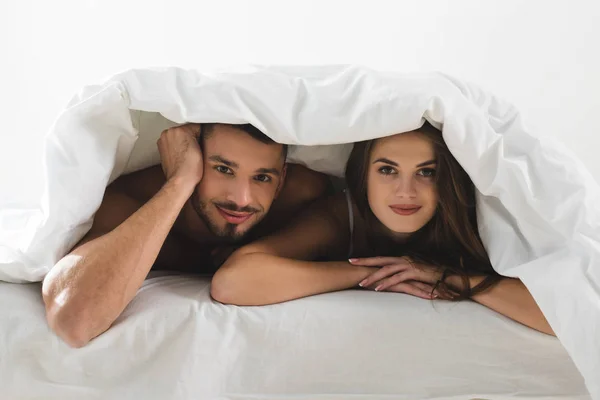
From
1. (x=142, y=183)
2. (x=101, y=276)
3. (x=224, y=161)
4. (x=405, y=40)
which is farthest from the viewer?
(x=405, y=40)

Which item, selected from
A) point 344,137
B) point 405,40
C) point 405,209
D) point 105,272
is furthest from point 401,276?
point 405,40

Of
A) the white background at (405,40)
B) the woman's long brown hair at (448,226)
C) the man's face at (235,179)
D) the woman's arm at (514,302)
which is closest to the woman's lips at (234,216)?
the man's face at (235,179)

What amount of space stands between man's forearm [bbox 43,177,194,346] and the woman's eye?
0.41 m

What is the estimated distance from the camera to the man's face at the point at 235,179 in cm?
120

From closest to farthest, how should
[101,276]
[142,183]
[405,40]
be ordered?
[101,276] → [142,183] → [405,40]

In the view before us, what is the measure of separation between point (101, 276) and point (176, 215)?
17 centimetres

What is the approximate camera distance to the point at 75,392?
97 centimetres

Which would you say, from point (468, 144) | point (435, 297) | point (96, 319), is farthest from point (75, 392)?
point (468, 144)

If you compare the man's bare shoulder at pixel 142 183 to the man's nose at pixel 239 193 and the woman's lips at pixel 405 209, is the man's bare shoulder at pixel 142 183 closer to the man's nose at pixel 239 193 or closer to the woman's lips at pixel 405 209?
the man's nose at pixel 239 193

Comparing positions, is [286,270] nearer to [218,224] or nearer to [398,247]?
[218,224]

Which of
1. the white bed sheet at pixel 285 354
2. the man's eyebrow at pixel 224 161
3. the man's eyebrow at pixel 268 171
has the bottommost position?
the white bed sheet at pixel 285 354

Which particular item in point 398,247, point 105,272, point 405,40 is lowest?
point 398,247

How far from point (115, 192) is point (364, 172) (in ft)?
1.42

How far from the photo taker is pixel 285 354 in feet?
3.32
